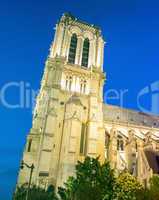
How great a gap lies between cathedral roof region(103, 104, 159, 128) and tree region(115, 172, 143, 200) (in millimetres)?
27277

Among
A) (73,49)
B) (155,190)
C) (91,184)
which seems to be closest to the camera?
(91,184)

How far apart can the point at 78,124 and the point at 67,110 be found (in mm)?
3463

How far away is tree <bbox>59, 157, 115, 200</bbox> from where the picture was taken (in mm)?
25609

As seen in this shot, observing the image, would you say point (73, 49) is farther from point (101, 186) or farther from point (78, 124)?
point (101, 186)

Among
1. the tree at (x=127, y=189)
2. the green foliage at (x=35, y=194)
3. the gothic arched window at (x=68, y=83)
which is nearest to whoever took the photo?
the tree at (x=127, y=189)

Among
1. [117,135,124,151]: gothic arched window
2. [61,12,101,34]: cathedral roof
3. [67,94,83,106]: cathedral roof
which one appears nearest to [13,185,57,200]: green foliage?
[67,94,83,106]: cathedral roof

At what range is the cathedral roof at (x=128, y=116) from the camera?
60.6 m

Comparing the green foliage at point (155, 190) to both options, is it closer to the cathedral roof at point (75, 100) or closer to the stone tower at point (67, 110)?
the stone tower at point (67, 110)

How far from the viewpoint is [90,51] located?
60188 mm

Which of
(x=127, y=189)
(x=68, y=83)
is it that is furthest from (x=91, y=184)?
(x=68, y=83)

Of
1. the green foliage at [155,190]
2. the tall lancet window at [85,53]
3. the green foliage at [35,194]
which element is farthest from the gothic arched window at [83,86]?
the green foliage at [155,190]

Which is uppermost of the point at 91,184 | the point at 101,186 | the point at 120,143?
the point at 120,143

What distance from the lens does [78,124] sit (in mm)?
47219

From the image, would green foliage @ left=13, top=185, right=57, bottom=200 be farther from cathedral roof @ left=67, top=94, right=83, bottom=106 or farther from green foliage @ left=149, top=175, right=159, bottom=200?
cathedral roof @ left=67, top=94, right=83, bottom=106
